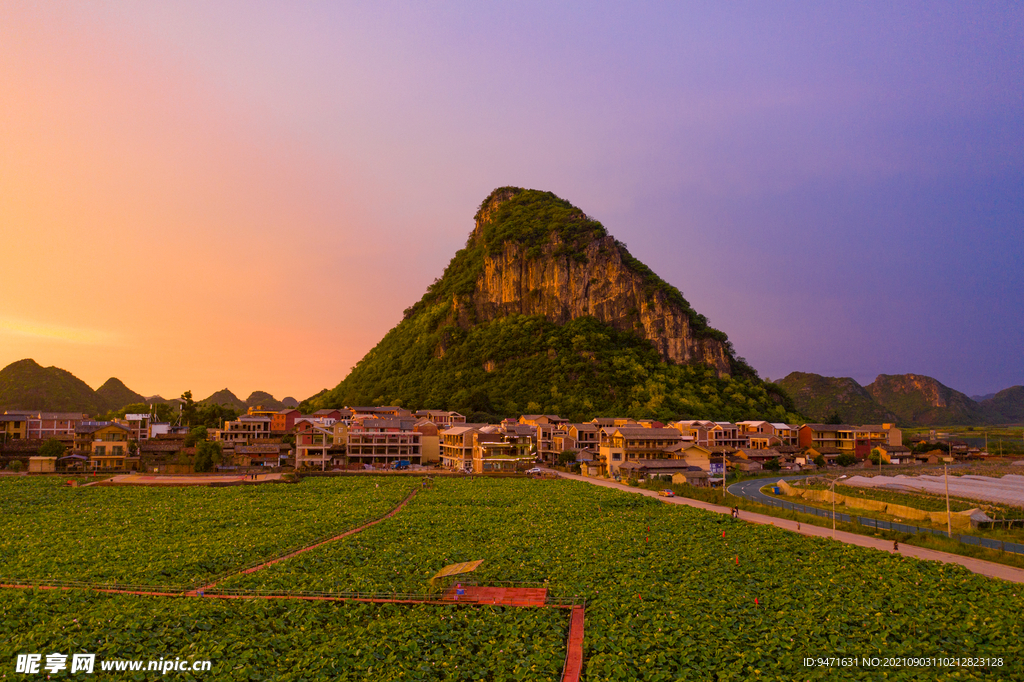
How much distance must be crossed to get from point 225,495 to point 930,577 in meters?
44.5

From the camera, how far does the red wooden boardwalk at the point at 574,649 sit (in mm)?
15039

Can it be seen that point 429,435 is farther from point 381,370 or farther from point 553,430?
point 381,370

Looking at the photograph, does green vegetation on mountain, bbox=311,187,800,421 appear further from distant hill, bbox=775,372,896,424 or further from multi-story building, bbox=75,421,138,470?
multi-story building, bbox=75,421,138,470

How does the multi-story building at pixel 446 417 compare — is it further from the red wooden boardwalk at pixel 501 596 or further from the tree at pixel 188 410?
the red wooden boardwalk at pixel 501 596

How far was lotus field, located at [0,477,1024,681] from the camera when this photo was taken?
50.7ft

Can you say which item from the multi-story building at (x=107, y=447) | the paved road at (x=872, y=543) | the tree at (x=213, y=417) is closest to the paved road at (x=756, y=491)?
the paved road at (x=872, y=543)

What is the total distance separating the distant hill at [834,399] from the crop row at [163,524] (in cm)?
11540

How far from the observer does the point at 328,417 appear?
83750mm

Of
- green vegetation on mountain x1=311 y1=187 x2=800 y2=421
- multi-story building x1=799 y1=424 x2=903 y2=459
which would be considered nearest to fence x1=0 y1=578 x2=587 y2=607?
multi-story building x1=799 y1=424 x2=903 y2=459

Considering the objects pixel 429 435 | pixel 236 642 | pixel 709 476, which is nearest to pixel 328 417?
pixel 429 435

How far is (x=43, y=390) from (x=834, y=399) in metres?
186

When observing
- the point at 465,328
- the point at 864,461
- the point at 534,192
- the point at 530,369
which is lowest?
the point at 864,461

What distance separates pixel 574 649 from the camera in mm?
16484

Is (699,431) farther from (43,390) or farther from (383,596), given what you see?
(43,390)
